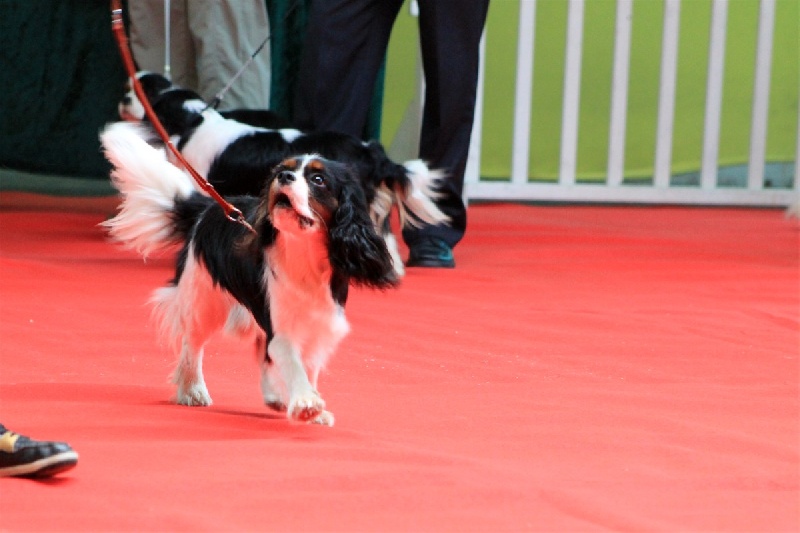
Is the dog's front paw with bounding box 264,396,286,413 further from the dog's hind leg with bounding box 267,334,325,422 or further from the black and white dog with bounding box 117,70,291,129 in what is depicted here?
the black and white dog with bounding box 117,70,291,129

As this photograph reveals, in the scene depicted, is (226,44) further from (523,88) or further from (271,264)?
(271,264)

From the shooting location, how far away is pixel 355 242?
238cm

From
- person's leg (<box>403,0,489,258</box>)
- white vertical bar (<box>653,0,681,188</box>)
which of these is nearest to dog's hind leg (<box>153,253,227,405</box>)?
person's leg (<box>403,0,489,258</box>)

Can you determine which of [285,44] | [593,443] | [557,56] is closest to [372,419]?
[593,443]

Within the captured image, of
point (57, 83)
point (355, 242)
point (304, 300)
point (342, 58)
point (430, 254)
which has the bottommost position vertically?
point (430, 254)

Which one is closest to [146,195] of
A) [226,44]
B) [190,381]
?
[190,381]

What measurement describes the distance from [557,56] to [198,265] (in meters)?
5.78

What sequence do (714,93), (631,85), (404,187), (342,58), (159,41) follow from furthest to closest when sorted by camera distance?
1. (631,85)
2. (714,93)
3. (159,41)
4. (342,58)
5. (404,187)

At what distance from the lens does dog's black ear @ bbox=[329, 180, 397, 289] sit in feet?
7.81

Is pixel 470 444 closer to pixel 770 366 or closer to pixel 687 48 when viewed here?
pixel 770 366

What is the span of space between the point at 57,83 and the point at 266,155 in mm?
2351

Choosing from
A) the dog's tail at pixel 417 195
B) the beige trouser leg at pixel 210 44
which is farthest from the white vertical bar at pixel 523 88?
the dog's tail at pixel 417 195

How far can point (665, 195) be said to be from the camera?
7.29 metres

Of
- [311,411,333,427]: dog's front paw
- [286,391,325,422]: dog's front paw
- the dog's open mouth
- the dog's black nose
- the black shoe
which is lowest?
the black shoe
